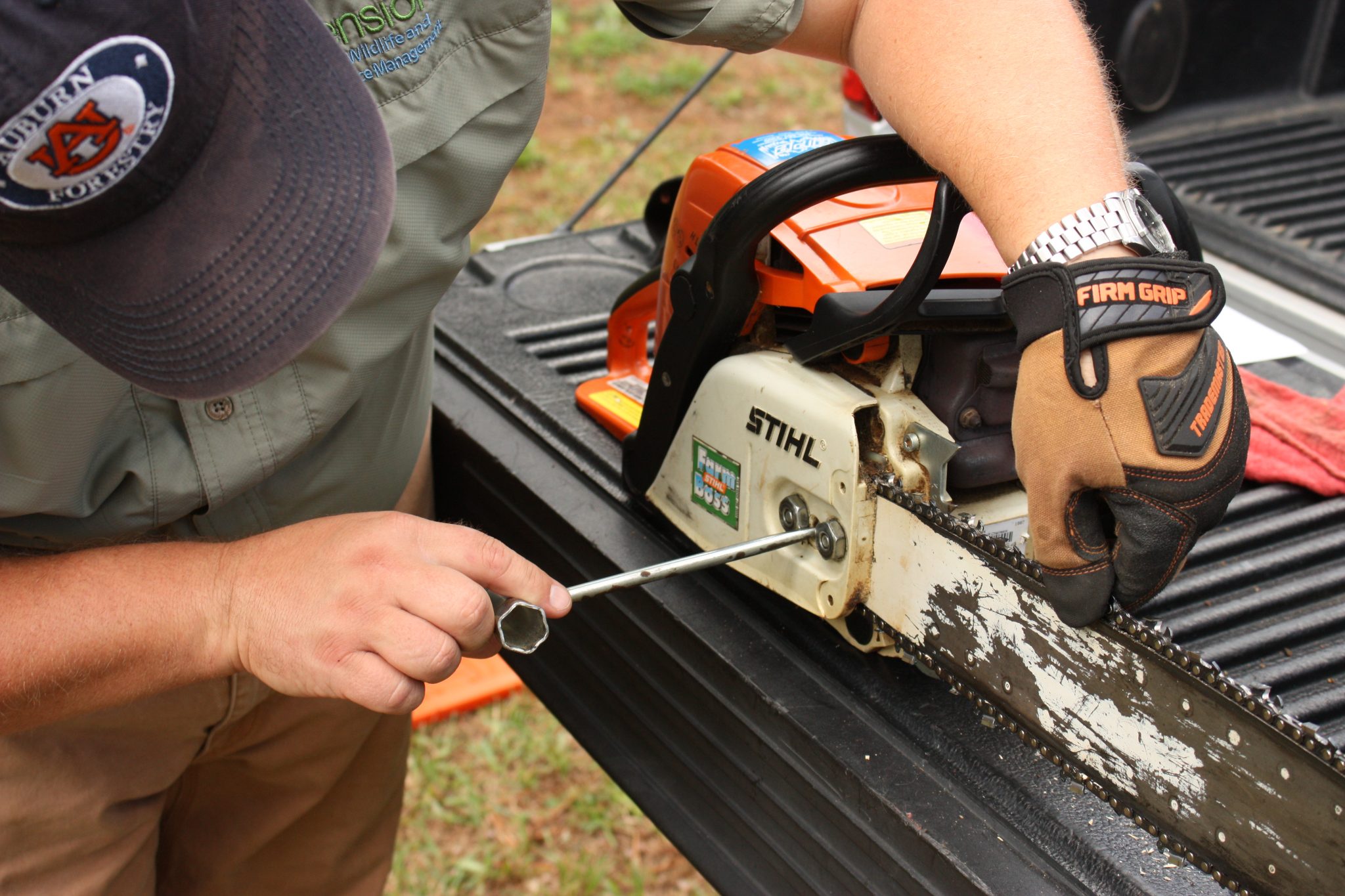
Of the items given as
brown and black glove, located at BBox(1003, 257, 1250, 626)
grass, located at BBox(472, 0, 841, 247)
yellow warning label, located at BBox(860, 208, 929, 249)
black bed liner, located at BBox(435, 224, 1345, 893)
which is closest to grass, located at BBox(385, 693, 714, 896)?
black bed liner, located at BBox(435, 224, 1345, 893)

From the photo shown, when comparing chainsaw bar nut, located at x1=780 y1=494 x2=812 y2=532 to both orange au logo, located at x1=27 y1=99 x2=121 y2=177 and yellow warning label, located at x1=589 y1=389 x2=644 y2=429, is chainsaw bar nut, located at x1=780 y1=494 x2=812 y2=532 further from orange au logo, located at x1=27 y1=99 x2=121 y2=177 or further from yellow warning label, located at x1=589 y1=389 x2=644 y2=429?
orange au logo, located at x1=27 y1=99 x2=121 y2=177

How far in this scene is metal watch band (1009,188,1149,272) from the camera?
1039mm

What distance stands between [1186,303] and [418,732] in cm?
229

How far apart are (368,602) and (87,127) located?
0.47 meters

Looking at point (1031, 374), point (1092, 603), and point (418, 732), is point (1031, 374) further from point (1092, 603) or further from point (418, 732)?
point (418, 732)

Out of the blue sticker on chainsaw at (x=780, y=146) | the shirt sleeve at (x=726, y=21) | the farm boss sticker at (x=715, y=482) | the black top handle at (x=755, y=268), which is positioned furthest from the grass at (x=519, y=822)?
the shirt sleeve at (x=726, y=21)

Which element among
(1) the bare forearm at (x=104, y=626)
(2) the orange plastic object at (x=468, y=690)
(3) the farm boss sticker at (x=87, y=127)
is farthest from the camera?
(2) the orange plastic object at (x=468, y=690)

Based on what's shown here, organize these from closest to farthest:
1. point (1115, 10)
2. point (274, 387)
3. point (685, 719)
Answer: point (274, 387), point (685, 719), point (1115, 10)

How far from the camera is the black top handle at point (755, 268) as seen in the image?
1176mm

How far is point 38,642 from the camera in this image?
115cm

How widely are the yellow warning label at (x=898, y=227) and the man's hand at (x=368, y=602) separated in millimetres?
528

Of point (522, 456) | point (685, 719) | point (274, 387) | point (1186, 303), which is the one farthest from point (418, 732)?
point (1186, 303)

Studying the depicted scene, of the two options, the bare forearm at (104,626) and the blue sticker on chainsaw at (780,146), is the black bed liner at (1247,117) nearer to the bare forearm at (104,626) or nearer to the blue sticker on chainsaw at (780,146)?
the blue sticker on chainsaw at (780,146)

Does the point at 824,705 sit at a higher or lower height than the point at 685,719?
higher
